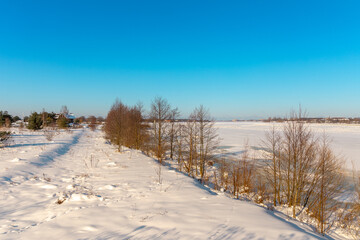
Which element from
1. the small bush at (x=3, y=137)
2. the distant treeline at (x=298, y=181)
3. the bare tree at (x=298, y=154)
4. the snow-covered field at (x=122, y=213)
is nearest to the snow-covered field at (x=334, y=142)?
the distant treeline at (x=298, y=181)

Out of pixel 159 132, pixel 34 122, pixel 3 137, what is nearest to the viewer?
pixel 3 137

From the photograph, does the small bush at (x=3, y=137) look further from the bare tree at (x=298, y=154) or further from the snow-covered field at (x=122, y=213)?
the bare tree at (x=298, y=154)

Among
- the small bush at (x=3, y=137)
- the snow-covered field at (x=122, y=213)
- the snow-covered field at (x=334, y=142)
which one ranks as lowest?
the snow-covered field at (x=334, y=142)

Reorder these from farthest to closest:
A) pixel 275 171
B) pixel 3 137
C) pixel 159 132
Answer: pixel 159 132, pixel 3 137, pixel 275 171

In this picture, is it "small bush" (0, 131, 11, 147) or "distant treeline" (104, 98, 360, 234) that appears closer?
"distant treeline" (104, 98, 360, 234)

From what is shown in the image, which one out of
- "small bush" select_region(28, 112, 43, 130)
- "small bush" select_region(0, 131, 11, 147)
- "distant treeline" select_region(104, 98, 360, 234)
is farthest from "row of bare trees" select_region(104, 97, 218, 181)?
"small bush" select_region(28, 112, 43, 130)

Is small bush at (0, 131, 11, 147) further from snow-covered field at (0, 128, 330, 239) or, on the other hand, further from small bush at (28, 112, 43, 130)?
small bush at (28, 112, 43, 130)

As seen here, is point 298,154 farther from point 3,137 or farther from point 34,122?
point 34,122

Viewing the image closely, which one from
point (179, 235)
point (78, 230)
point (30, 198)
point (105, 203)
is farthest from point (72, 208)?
point (179, 235)

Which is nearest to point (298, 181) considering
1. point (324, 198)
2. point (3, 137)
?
point (324, 198)

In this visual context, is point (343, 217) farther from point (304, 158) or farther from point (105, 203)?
point (105, 203)

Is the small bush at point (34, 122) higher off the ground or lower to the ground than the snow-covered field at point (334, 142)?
higher

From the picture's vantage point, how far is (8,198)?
625 centimetres

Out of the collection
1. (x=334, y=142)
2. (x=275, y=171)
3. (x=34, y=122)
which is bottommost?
(x=334, y=142)
